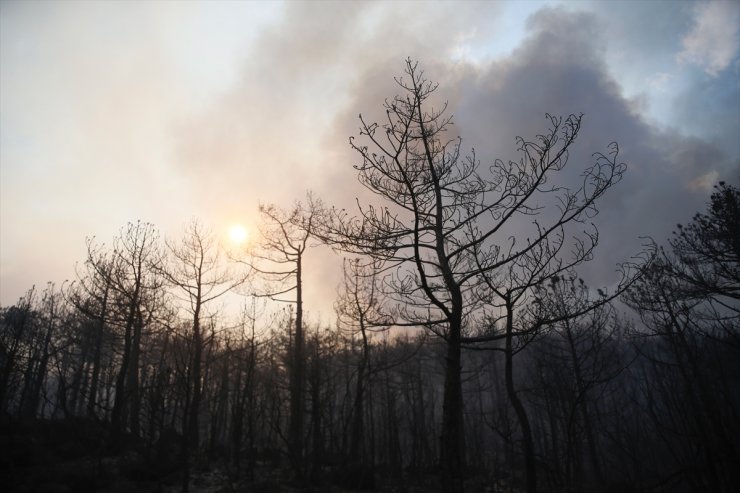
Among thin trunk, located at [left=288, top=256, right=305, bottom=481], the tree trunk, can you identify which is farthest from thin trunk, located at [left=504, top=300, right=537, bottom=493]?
thin trunk, located at [left=288, top=256, right=305, bottom=481]

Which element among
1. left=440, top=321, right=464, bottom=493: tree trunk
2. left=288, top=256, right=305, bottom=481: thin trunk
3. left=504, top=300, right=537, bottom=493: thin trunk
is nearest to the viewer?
left=440, top=321, right=464, bottom=493: tree trunk

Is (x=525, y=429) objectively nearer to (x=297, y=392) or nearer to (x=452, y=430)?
(x=452, y=430)

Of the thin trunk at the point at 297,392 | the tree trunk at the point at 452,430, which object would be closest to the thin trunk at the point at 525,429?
the tree trunk at the point at 452,430

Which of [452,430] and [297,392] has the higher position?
[297,392]

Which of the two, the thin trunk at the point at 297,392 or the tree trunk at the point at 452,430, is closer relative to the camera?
the tree trunk at the point at 452,430

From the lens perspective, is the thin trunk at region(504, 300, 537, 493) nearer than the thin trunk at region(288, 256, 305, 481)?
Yes

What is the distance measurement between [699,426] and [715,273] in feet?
33.4

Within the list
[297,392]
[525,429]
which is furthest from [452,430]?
[297,392]

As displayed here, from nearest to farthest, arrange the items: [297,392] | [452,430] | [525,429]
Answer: [452,430] < [525,429] < [297,392]

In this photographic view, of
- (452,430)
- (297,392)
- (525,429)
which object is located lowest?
(525,429)

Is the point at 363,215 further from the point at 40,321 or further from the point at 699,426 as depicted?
the point at 40,321

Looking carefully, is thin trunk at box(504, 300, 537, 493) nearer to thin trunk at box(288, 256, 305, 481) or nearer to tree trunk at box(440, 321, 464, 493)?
tree trunk at box(440, 321, 464, 493)

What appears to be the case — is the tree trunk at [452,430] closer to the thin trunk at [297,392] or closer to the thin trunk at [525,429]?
the thin trunk at [525,429]

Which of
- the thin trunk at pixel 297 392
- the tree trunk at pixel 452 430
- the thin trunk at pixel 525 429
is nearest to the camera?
the tree trunk at pixel 452 430
